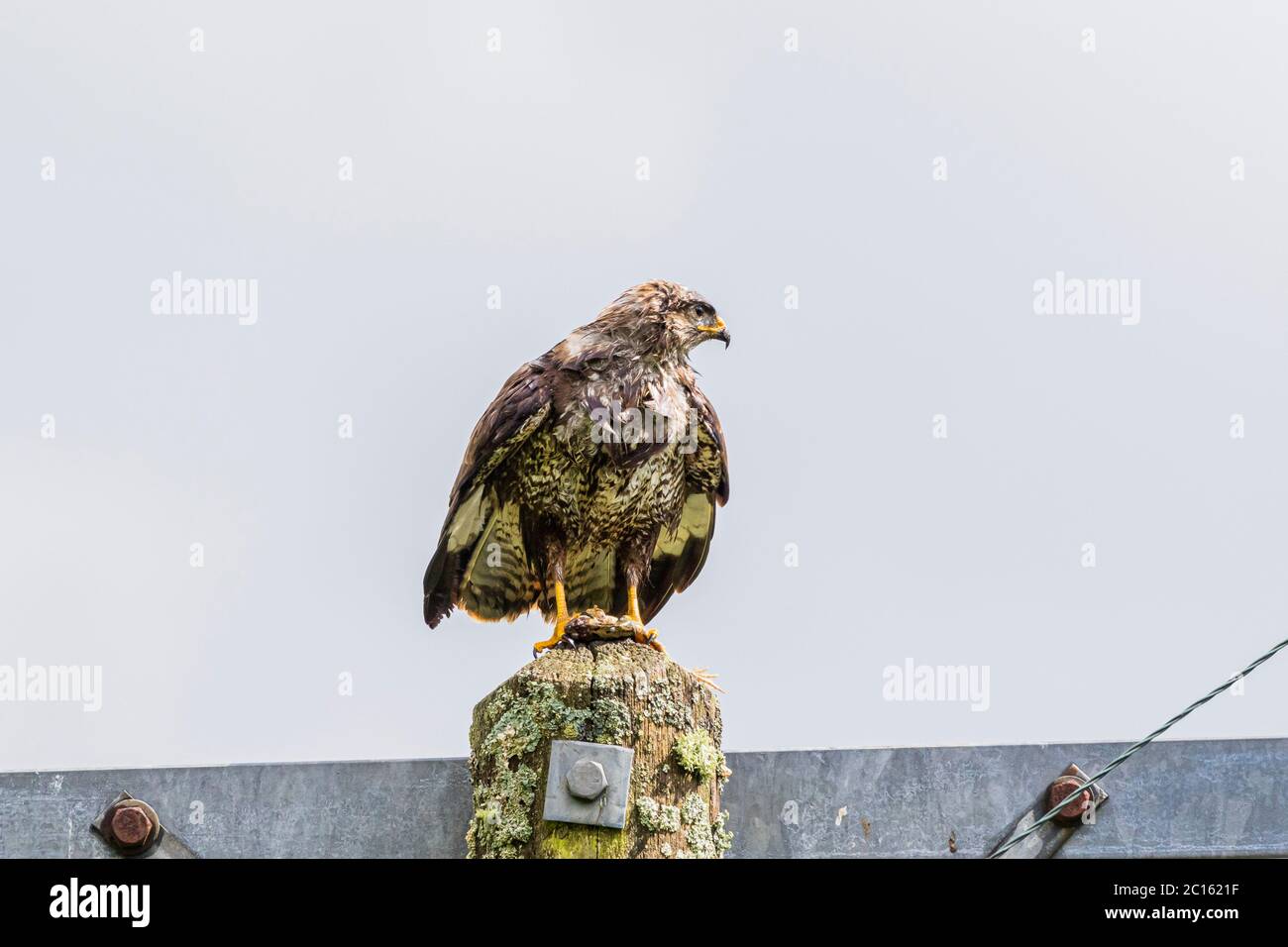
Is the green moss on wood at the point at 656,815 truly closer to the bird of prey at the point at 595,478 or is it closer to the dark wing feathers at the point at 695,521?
the bird of prey at the point at 595,478

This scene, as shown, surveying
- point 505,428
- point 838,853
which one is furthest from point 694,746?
point 505,428

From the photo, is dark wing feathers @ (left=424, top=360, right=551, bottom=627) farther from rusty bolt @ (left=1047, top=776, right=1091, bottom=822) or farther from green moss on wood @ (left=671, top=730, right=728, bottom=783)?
rusty bolt @ (left=1047, top=776, right=1091, bottom=822)

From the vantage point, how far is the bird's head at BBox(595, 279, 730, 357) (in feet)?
20.8

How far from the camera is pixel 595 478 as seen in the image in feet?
19.8

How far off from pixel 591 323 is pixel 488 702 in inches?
104

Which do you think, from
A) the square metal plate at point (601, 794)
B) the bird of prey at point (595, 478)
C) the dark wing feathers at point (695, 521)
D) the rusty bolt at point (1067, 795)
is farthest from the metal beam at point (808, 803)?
the dark wing feathers at point (695, 521)

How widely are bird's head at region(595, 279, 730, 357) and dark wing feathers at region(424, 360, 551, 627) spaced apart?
0.39 meters

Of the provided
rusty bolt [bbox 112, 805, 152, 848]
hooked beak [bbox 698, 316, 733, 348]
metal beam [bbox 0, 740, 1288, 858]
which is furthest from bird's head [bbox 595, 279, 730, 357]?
rusty bolt [bbox 112, 805, 152, 848]

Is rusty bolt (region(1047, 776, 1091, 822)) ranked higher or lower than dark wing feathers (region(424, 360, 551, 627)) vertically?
lower

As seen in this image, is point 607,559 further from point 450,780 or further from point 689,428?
point 450,780

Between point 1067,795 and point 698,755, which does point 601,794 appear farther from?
point 1067,795

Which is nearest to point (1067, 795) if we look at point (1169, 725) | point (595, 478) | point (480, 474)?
point (1169, 725)

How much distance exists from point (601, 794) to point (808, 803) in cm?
100

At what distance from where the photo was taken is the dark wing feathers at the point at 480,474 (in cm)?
603
